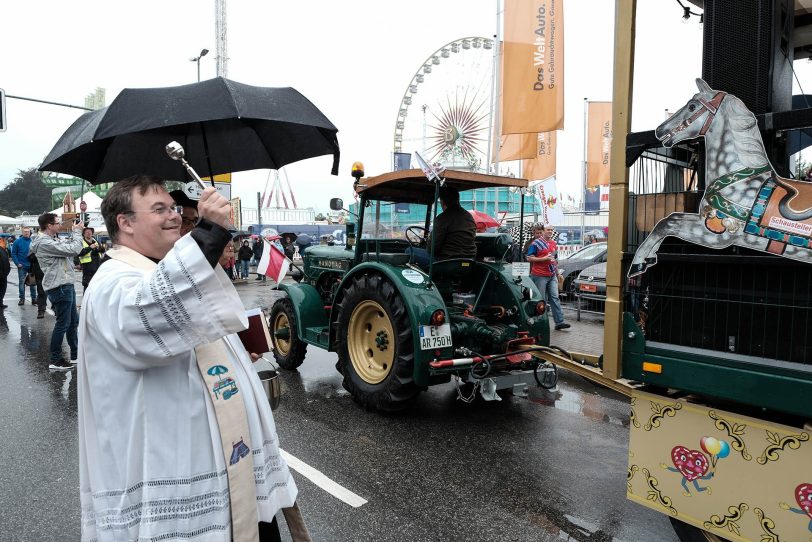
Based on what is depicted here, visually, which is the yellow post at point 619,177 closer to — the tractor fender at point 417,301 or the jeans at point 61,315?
the tractor fender at point 417,301

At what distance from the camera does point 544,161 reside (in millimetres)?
13805

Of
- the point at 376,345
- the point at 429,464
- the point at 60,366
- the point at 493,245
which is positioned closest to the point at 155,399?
the point at 429,464

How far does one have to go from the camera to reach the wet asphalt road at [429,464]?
3.04 m

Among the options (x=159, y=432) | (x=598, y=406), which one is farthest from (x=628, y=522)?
(x=159, y=432)

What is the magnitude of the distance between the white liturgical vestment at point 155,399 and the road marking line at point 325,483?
5.63ft

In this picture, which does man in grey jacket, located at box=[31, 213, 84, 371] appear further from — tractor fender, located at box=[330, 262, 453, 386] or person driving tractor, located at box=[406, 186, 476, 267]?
person driving tractor, located at box=[406, 186, 476, 267]

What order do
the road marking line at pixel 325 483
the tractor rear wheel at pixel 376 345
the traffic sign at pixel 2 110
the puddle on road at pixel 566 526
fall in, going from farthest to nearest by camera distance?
the traffic sign at pixel 2 110
the tractor rear wheel at pixel 376 345
the road marking line at pixel 325 483
the puddle on road at pixel 566 526

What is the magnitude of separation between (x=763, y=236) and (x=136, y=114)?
2.82m

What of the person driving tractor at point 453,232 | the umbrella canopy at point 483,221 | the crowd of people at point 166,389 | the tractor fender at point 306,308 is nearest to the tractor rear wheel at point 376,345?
the person driving tractor at point 453,232

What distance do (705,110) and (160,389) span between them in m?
2.37

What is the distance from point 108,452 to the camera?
4.96 feet

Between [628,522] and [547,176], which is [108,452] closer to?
[628,522]

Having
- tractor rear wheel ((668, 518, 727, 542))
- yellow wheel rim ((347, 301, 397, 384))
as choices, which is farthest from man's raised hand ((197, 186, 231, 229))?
yellow wheel rim ((347, 301, 397, 384))

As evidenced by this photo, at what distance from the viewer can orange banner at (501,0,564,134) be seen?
380 inches
